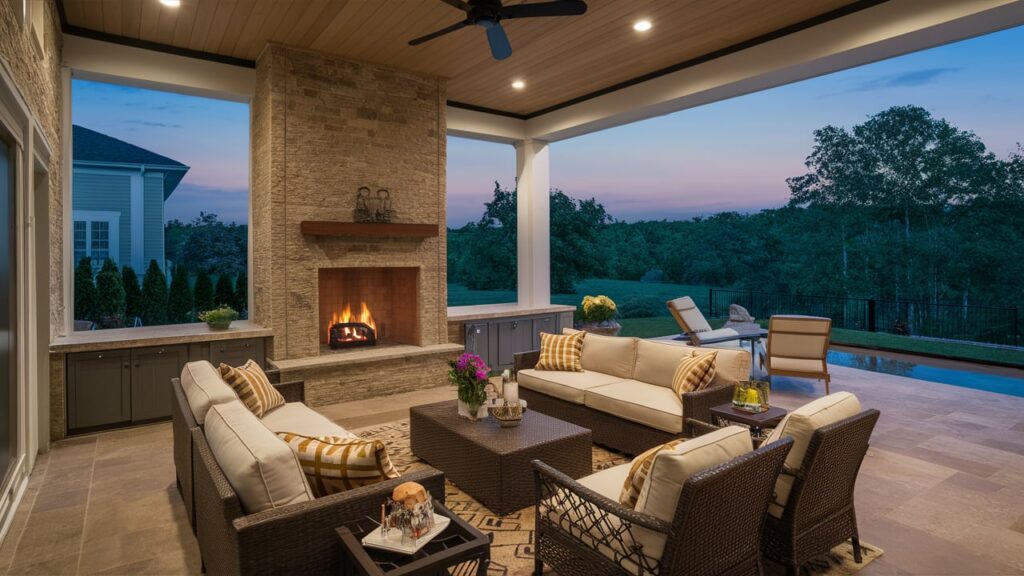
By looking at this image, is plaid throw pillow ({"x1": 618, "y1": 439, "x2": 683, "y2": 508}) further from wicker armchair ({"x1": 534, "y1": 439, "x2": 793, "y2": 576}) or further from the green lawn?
the green lawn

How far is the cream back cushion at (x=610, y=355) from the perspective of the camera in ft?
15.6

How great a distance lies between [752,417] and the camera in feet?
10.5

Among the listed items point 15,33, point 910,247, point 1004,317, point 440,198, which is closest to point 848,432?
point 15,33

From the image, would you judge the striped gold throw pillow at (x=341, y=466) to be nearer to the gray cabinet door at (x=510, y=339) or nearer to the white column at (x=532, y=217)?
the gray cabinet door at (x=510, y=339)

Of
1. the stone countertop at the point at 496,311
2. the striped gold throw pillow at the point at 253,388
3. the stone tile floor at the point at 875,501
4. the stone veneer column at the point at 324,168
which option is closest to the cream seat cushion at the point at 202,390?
the striped gold throw pillow at the point at 253,388

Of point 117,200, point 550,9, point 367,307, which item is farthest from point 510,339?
point 117,200

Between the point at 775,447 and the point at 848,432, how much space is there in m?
0.56

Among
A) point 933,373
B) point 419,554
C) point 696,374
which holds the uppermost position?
point 696,374

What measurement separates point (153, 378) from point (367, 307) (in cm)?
238

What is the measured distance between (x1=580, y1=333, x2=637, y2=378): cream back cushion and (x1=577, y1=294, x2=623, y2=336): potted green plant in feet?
7.66

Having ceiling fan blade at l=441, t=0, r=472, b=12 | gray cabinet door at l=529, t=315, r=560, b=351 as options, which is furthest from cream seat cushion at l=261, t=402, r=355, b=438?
gray cabinet door at l=529, t=315, r=560, b=351

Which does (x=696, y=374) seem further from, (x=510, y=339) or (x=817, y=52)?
(x=510, y=339)

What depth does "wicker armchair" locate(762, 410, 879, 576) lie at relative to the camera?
221 centimetres

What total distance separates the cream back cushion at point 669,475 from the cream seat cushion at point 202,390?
6.76ft
